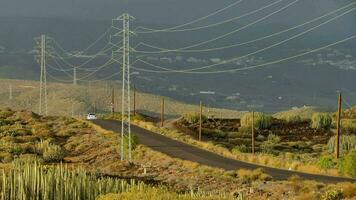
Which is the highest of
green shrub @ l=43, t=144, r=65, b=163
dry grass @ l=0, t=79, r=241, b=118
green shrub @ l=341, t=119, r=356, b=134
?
dry grass @ l=0, t=79, r=241, b=118

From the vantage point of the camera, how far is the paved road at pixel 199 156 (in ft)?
125

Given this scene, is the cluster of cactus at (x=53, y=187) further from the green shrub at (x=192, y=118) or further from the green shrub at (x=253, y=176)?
the green shrub at (x=192, y=118)

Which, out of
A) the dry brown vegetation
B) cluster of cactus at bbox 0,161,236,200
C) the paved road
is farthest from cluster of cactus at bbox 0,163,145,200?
the paved road

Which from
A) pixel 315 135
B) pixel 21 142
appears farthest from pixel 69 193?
pixel 315 135

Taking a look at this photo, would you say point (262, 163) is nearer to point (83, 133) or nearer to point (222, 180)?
point (222, 180)

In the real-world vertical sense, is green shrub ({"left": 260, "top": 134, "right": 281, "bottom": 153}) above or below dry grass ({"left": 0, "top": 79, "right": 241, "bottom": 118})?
below

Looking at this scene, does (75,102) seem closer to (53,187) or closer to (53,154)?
(53,154)

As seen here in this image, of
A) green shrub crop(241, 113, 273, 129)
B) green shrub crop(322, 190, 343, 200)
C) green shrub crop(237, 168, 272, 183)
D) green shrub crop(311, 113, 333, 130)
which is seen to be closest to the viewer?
→ green shrub crop(322, 190, 343, 200)

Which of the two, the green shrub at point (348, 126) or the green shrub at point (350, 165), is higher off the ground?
the green shrub at point (348, 126)

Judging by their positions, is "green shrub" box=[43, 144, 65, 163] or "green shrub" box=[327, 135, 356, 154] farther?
"green shrub" box=[327, 135, 356, 154]

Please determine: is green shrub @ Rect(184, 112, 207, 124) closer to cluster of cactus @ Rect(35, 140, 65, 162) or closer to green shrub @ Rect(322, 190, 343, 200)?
cluster of cactus @ Rect(35, 140, 65, 162)

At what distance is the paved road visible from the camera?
3797 centimetres

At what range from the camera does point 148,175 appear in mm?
40625

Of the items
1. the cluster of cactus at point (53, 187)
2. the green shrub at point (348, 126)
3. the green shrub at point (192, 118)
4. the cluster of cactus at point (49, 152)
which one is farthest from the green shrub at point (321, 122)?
the cluster of cactus at point (53, 187)
